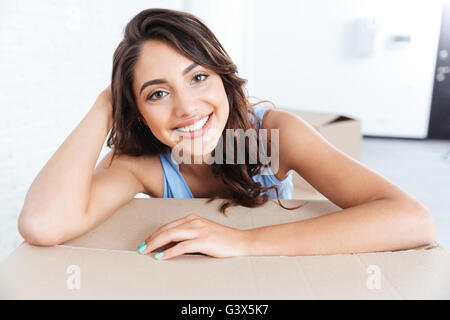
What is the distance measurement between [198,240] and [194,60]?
0.39m

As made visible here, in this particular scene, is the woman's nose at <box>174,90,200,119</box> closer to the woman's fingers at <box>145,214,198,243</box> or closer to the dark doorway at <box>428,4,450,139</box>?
the woman's fingers at <box>145,214,198,243</box>

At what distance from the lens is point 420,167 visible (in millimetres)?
3059

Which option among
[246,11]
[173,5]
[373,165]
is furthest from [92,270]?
[246,11]

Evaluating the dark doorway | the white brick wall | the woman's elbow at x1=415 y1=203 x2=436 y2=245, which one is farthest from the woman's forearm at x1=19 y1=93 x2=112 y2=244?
the dark doorway

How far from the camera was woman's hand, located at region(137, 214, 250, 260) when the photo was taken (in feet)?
1.61

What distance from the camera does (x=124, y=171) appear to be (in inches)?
33.1

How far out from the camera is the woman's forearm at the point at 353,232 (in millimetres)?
513

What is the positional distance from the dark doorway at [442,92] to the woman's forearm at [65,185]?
12.9 feet

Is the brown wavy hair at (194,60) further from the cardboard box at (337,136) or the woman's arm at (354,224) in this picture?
the cardboard box at (337,136)

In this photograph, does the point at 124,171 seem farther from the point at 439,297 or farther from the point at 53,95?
the point at 53,95

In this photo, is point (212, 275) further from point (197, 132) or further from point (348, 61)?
point (348, 61)

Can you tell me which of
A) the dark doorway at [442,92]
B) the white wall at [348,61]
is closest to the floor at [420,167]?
the dark doorway at [442,92]

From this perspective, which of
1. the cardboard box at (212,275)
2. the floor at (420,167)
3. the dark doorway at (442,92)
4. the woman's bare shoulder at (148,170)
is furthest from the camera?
the dark doorway at (442,92)

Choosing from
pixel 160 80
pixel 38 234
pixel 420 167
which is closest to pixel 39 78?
pixel 160 80
